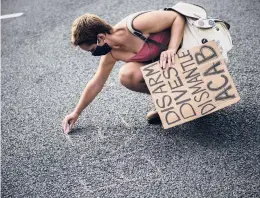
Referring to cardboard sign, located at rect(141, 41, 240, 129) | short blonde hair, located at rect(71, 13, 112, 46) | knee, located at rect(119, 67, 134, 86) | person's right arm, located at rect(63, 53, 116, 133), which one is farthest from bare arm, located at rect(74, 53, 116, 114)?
cardboard sign, located at rect(141, 41, 240, 129)

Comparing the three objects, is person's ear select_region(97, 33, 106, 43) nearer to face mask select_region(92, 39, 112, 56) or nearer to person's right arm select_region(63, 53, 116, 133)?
face mask select_region(92, 39, 112, 56)

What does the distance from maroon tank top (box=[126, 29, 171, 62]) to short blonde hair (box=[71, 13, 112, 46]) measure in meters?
0.28

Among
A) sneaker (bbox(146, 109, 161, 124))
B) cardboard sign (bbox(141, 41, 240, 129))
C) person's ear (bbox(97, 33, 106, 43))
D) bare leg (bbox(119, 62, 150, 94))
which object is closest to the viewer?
cardboard sign (bbox(141, 41, 240, 129))

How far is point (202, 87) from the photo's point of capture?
1.76 metres

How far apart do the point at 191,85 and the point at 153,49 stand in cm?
33

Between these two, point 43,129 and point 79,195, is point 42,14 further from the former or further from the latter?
Answer: point 79,195

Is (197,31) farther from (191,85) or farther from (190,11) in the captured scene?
(191,85)

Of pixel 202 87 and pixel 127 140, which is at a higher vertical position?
pixel 202 87

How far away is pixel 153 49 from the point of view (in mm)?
1904

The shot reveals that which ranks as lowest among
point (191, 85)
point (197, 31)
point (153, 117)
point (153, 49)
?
point (153, 117)

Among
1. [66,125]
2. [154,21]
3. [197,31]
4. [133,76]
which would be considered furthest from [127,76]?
[66,125]

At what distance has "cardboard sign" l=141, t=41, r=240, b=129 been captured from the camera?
1.74 m

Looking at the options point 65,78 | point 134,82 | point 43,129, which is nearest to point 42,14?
point 65,78

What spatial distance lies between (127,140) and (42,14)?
264 cm
